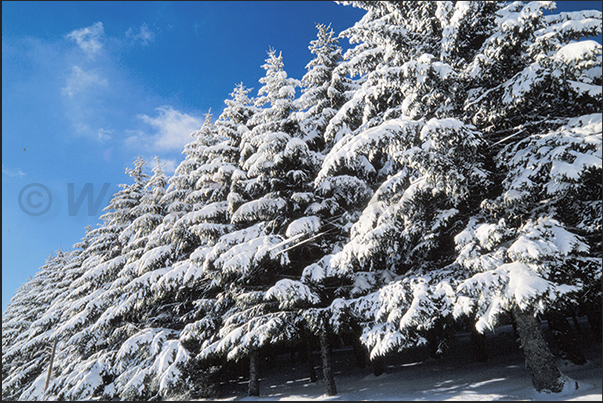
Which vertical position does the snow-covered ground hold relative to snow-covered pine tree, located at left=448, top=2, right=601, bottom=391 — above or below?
below

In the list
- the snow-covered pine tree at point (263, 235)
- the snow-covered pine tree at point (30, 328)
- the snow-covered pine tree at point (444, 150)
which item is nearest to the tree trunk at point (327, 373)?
the snow-covered pine tree at point (263, 235)

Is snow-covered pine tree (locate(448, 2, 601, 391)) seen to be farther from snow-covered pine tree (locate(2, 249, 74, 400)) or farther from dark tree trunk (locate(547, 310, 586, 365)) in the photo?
snow-covered pine tree (locate(2, 249, 74, 400))

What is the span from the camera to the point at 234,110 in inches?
601

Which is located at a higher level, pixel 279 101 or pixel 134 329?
pixel 279 101

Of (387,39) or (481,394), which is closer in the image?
(481,394)

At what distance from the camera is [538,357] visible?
6758mm

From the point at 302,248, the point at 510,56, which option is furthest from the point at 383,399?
the point at 510,56

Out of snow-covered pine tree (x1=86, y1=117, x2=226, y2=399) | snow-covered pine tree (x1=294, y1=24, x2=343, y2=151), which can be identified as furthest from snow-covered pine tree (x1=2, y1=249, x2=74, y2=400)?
snow-covered pine tree (x1=294, y1=24, x2=343, y2=151)

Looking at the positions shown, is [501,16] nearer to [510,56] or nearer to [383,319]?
[510,56]

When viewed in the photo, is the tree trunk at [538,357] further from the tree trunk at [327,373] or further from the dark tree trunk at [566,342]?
the tree trunk at [327,373]

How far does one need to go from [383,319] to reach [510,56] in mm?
7554

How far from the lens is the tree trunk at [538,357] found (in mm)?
6602

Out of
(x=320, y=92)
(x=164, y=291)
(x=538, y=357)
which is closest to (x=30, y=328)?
(x=164, y=291)

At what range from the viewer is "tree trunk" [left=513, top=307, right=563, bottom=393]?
6602 mm
